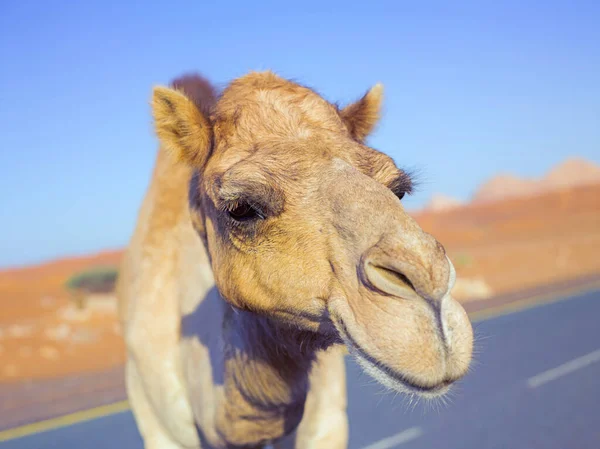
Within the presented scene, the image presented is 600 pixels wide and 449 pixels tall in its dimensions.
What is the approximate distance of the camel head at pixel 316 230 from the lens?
1.92 metres

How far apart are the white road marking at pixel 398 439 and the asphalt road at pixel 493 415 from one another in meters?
0.01

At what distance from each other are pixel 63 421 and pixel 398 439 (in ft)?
14.8

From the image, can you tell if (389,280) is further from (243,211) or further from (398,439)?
(398,439)

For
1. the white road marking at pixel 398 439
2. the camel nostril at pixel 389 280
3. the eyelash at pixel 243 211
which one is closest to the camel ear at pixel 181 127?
the eyelash at pixel 243 211

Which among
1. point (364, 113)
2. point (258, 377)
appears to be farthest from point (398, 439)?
point (364, 113)

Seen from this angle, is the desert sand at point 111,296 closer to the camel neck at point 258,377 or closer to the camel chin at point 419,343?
the camel neck at point 258,377

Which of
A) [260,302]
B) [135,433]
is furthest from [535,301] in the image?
[260,302]

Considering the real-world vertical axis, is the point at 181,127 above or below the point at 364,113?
below

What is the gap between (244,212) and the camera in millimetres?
2541

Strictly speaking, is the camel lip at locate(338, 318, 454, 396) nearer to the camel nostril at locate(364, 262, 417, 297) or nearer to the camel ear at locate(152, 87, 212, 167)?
the camel nostril at locate(364, 262, 417, 297)

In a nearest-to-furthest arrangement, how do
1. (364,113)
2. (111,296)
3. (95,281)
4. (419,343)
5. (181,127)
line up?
(419,343), (181,127), (364,113), (111,296), (95,281)

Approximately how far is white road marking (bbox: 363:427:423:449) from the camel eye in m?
5.17

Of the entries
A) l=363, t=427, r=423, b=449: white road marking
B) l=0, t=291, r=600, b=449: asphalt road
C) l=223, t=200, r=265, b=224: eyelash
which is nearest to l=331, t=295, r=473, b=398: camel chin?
l=223, t=200, r=265, b=224: eyelash

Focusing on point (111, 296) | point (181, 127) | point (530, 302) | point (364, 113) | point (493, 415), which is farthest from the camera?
point (111, 296)
